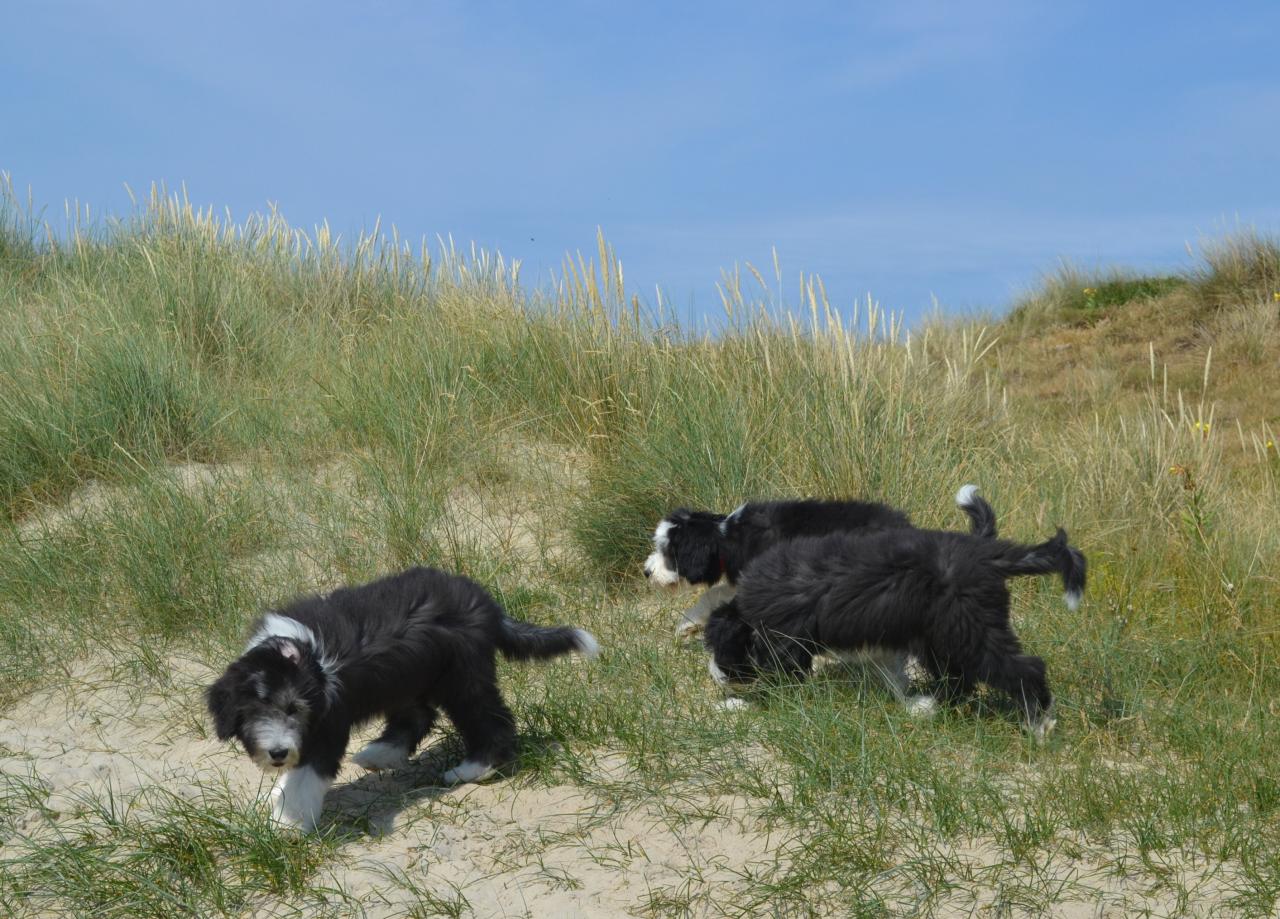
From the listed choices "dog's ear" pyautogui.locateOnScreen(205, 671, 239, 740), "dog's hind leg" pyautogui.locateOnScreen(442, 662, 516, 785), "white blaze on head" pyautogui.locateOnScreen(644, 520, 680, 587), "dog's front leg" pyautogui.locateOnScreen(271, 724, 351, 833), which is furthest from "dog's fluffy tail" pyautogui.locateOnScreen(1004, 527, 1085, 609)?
"dog's ear" pyautogui.locateOnScreen(205, 671, 239, 740)

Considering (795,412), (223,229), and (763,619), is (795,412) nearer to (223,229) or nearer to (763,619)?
(763,619)

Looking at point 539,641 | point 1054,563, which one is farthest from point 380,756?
point 1054,563

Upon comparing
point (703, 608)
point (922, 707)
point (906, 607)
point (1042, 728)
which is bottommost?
point (1042, 728)

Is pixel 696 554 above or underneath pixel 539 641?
above

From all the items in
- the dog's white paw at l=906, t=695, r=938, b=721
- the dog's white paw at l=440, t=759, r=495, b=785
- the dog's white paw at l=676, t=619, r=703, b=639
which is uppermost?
the dog's white paw at l=676, t=619, r=703, b=639

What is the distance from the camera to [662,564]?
679 centimetres

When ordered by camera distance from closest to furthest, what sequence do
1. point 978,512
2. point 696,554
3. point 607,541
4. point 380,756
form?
point 380,756
point 978,512
point 696,554
point 607,541

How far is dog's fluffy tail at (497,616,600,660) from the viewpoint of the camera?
17.7 feet

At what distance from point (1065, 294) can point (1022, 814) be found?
725 inches

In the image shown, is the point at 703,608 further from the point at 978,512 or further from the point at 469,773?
the point at 469,773

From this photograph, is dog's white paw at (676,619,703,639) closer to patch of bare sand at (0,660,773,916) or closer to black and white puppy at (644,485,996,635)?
black and white puppy at (644,485,996,635)

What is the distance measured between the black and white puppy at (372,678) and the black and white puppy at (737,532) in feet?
4.45

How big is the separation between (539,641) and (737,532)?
5.60 feet

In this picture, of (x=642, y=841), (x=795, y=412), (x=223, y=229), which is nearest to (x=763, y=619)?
(x=642, y=841)
